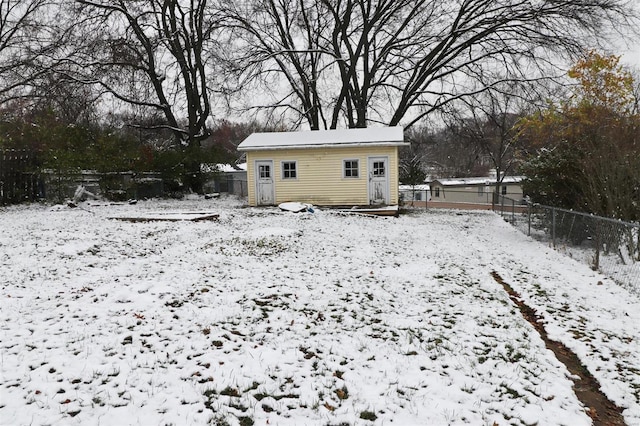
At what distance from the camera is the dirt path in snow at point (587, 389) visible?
314 cm

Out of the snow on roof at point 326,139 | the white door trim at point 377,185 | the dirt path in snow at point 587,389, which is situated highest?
the snow on roof at point 326,139

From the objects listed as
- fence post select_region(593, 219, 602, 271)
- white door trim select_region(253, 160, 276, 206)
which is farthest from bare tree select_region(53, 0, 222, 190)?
fence post select_region(593, 219, 602, 271)

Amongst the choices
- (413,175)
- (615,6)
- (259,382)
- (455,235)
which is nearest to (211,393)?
(259,382)

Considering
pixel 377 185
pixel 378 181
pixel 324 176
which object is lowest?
pixel 377 185

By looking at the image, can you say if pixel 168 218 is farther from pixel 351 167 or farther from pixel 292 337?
pixel 292 337

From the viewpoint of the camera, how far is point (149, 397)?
10.1 feet

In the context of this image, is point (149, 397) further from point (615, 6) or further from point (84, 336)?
point (615, 6)

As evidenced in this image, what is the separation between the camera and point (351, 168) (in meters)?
17.0

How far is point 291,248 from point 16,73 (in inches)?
776

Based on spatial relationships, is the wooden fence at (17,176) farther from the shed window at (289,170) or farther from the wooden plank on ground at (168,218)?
the shed window at (289,170)

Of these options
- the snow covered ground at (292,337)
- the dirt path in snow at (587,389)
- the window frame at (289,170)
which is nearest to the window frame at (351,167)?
the window frame at (289,170)

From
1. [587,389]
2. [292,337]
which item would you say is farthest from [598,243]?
[292,337]

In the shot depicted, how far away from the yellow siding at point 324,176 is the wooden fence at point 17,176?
8782 mm

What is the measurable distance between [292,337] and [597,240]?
7.02 metres
